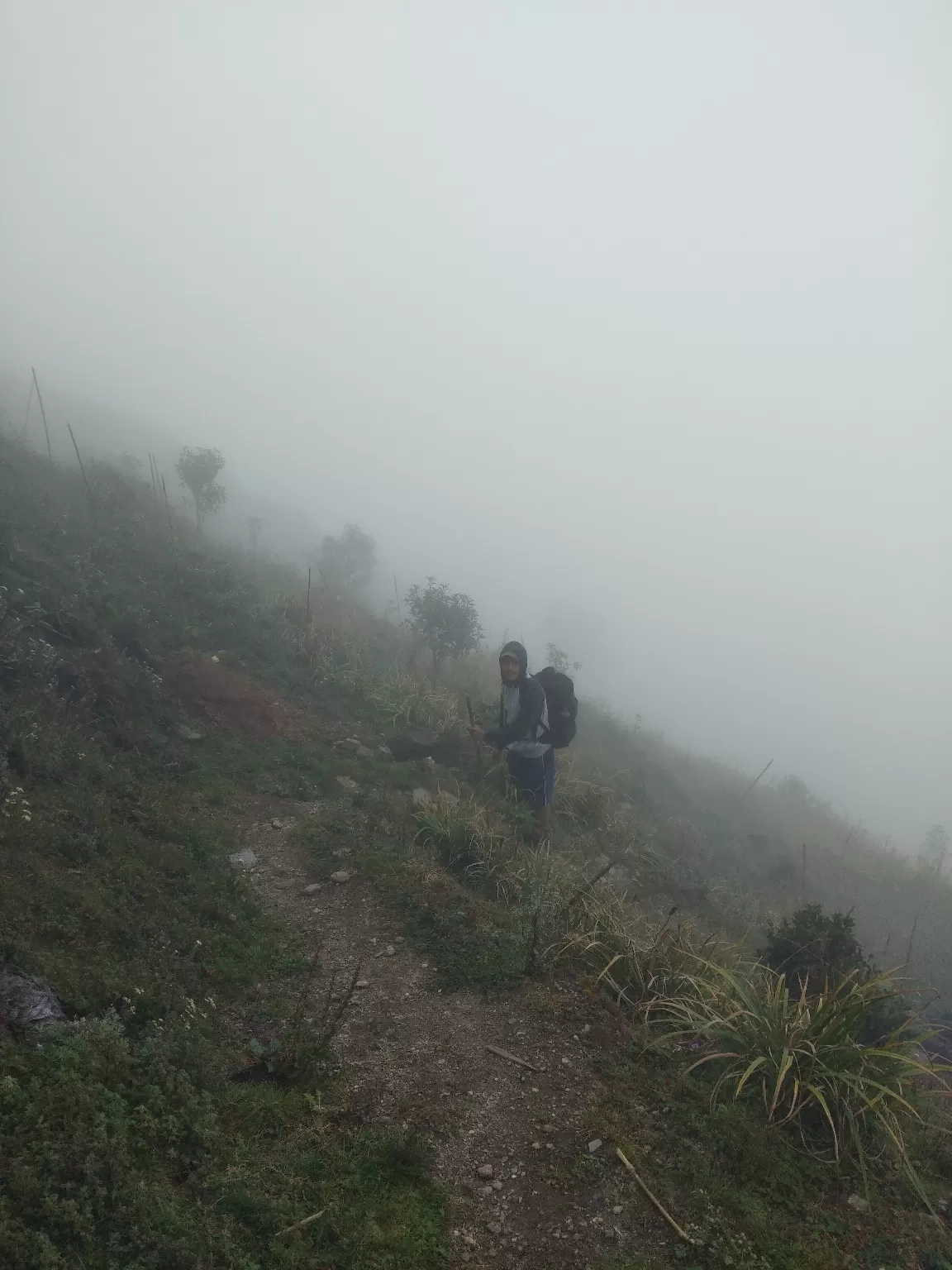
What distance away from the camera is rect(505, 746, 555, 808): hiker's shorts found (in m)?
9.28

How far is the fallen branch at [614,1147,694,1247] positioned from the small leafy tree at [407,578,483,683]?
15.3m

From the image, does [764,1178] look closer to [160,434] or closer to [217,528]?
[217,528]

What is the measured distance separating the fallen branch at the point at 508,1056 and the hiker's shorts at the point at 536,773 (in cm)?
457

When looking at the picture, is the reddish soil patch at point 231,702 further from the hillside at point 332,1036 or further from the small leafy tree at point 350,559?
the small leafy tree at point 350,559

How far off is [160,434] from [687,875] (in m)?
62.1

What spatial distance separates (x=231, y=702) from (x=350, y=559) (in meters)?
28.2

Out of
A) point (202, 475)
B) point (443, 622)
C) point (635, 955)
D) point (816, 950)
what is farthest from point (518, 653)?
point (202, 475)

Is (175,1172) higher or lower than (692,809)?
higher

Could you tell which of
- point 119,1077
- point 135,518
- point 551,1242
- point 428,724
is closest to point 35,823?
point 119,1077

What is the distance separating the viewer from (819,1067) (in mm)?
4348

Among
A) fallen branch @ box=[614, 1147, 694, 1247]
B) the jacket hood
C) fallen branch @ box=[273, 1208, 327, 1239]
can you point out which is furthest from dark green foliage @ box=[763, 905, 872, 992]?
fallen branch @ box=[273, 1208, 327, 1239]

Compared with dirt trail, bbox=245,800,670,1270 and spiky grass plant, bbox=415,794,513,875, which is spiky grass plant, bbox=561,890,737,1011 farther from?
spiky grass plant, bbox=415,794,513,875

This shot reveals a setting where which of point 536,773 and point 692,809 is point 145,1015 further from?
point 692,809

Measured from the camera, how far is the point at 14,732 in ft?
20.2
